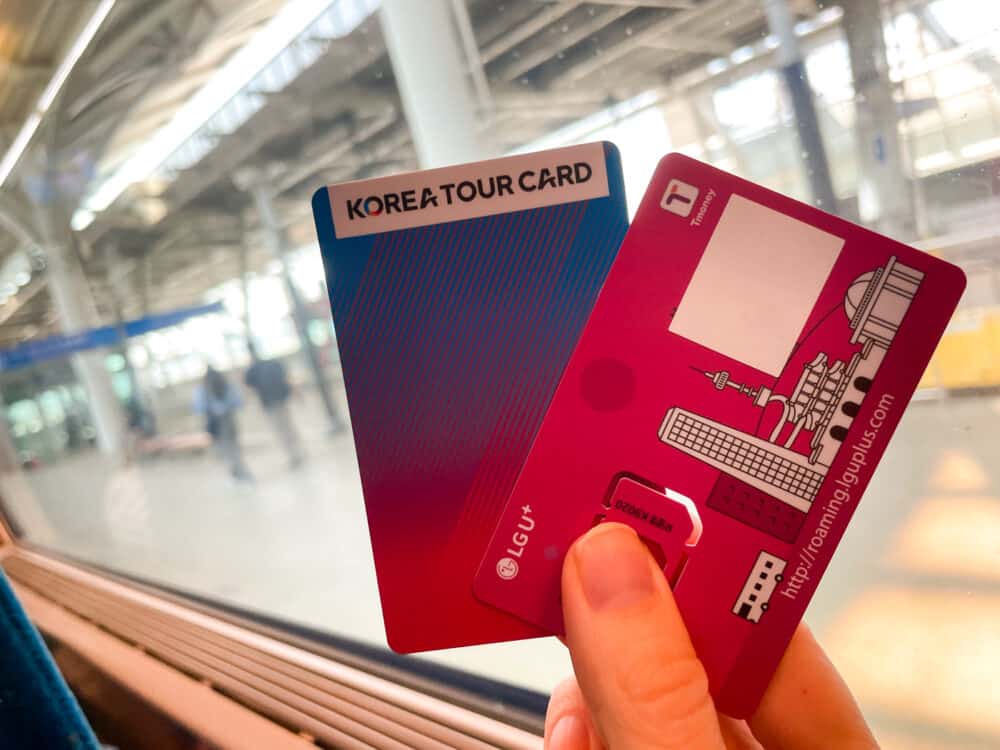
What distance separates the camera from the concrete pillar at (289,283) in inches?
60.4

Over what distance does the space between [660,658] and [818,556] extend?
136 millimetres

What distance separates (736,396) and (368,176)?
35cm

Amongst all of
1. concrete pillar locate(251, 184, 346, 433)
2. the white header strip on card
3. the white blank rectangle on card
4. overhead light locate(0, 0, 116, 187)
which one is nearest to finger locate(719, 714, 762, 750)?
the white blank rectangle on card

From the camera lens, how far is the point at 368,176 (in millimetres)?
522

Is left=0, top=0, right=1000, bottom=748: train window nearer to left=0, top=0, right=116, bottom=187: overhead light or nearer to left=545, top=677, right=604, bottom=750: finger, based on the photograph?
left=0, top=0, right=116, bottom=187: overhead light

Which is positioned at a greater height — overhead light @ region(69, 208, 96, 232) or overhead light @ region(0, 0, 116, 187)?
overhead light @ region(0, 0, 116, 187)

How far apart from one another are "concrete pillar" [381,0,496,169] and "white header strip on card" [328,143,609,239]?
0.64 meters

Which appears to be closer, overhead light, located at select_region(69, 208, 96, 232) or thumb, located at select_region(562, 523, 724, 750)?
thumb, located at select_region(562, 523, 724, 750)

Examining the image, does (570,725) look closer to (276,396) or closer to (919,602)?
(919,602)

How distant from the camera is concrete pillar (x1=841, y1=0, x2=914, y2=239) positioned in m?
0.68

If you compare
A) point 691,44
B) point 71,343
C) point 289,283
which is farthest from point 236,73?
point 71,343

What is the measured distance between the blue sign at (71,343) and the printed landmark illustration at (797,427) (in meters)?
2.80

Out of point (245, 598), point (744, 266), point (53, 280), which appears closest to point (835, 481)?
point (744, 266)

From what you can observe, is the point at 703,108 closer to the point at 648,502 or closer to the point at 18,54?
the point at 648,502
